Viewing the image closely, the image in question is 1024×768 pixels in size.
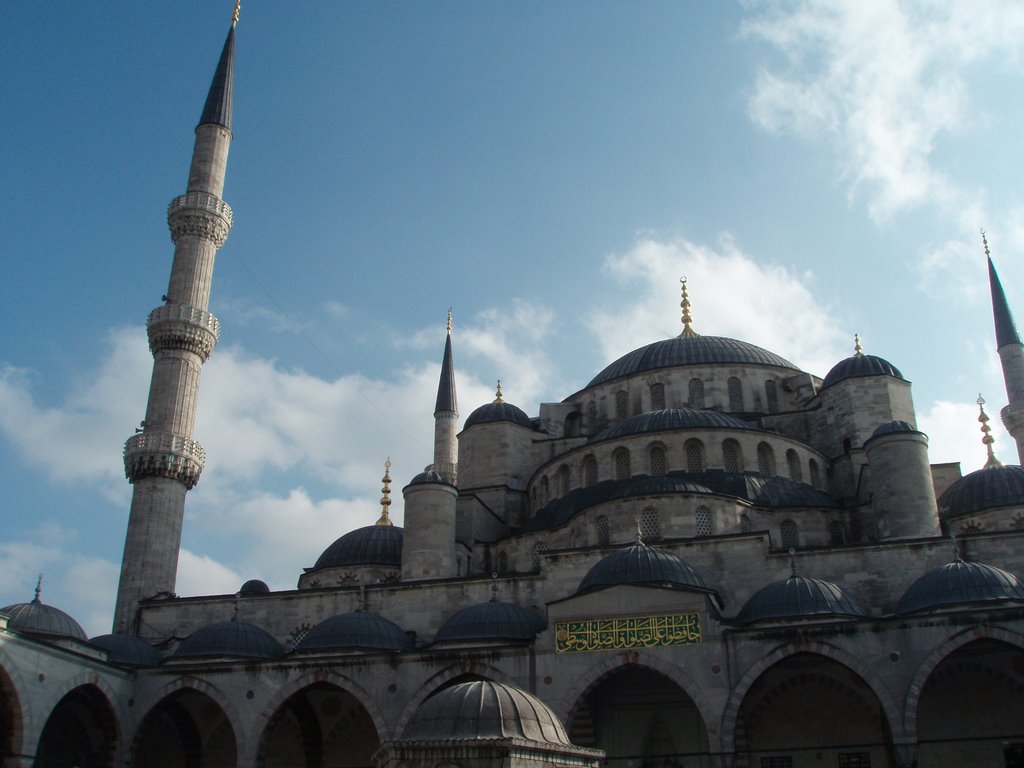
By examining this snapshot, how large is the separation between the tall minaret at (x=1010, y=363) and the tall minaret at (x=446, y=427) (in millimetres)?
14744

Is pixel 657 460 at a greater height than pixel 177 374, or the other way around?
pixel 177 374

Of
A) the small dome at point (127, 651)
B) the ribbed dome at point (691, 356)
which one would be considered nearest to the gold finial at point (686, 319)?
the ribbed dome at point (691, 356)

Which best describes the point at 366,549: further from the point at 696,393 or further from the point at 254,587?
the point at 696,393

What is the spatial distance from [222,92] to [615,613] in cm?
1768

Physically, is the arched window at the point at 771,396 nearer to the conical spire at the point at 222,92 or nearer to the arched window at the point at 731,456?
the arched window at the point at 731,456

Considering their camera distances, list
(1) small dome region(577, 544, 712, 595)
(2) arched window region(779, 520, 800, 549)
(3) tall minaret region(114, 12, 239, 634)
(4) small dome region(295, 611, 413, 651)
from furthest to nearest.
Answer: (3) tall minaret region(114, 12, 239, 634) < (2) arched window region(779, 520, 800, 549) < (4) small dome region(295, 611, 413, 651) < (1) small dome region(577, 544, 712, 595)

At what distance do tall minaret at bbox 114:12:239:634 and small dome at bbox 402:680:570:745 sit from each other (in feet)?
45.7

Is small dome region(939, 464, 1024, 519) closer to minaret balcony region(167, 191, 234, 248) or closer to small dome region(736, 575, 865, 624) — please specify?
small dome region(736, 575, 865, 624)

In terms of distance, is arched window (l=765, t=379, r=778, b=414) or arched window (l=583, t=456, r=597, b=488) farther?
arched window (l=765, t=379, r=778, b=414)

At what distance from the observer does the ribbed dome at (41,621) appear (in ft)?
51.5

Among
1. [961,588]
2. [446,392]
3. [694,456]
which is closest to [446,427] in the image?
[446,392]

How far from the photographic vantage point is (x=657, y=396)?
2495 centimetres

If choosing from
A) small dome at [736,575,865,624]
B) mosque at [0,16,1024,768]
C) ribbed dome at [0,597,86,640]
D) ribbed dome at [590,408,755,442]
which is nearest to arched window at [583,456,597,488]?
mosque at [0,16,1024,768]

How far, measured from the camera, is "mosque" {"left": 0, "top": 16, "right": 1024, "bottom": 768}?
1420cm
